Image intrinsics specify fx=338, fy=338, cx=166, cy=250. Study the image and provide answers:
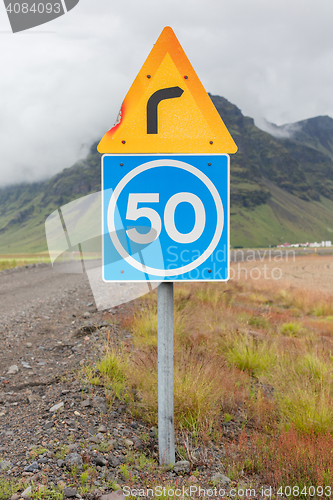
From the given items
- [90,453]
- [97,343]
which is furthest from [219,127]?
[97,343]

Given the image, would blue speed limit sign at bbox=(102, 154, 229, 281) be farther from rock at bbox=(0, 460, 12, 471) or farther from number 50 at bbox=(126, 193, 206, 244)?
rock at bbox=(0, 460, 12, 471)

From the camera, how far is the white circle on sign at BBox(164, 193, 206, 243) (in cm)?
198

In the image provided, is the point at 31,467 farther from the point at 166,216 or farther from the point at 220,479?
the point at 166,216

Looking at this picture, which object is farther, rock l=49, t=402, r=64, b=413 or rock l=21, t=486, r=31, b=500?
rock l=49, t=402, r=64, b=413

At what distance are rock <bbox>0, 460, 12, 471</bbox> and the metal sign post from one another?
0.94 meters

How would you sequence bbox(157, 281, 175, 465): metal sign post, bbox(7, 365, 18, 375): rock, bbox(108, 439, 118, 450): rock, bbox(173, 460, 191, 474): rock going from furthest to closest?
bbox(7, 365, 18, 375): rock
bbox(108, 439, 118, 450): rock
bbox(173, 460, 191, 474): rock
bbox(157, 281, 175, 465): metal sign post

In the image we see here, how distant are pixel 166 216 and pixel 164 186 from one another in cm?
18

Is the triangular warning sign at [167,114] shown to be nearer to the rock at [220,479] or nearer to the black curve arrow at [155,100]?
the black curve arrow at [155,100]

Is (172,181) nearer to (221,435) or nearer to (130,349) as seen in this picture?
(221,435)

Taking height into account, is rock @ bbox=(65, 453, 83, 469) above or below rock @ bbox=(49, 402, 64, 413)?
above

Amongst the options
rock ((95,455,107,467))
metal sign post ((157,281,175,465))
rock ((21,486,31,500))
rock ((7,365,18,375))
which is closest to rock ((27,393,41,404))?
rock ((7,365,18,375))

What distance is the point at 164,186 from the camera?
1.98 m

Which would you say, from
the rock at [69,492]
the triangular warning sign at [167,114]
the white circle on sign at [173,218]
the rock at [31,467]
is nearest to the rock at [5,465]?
the rock at [31,467]

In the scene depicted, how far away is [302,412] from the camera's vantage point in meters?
2.75
